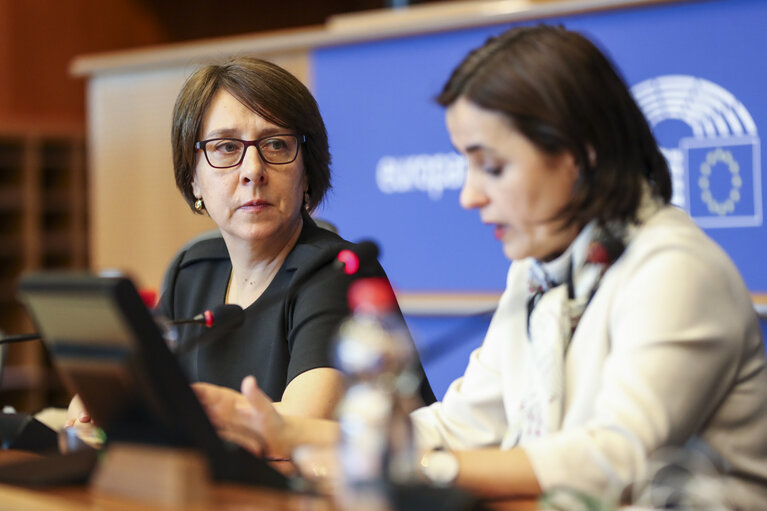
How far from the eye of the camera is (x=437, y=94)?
4.78ft

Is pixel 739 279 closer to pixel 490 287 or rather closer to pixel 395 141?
pixel 490 287

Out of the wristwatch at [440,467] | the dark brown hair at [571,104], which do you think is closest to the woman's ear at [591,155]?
the dark brown hair at [571,104]

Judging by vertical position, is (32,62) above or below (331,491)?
above

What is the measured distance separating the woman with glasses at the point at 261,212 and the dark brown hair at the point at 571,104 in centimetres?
58

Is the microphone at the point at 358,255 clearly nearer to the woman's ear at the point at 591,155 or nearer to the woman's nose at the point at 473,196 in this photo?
the woman's nose at the point at 473,196

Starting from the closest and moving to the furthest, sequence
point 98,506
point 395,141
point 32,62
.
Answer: point 98,506 → point 395,141 → point 32,62

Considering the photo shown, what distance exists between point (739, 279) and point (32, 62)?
5887mm

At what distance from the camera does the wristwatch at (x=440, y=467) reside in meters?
1.25

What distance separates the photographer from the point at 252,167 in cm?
201

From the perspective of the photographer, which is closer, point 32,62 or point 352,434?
point 352,434

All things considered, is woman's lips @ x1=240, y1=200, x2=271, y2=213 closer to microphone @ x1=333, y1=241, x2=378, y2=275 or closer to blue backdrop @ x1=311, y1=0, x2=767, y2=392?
microphone @ x1=333, y1=241, x2=378, y2=275

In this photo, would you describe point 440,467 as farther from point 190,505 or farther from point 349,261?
point 349,261

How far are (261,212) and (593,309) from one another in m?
0.86

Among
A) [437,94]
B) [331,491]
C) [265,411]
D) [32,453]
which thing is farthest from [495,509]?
[32,453]
